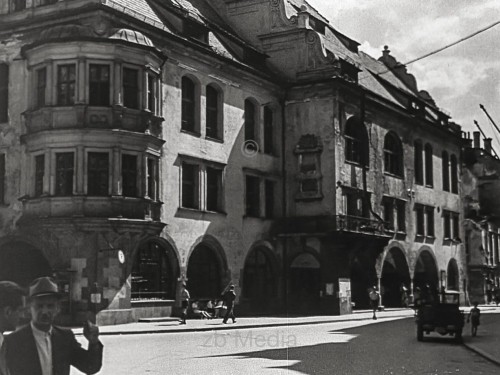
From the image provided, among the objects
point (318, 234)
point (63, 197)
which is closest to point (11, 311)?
point (63, 197)

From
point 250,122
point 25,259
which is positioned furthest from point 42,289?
point 250,122

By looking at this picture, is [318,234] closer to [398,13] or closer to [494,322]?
[494,322]

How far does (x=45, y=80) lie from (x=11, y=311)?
21.8 metres

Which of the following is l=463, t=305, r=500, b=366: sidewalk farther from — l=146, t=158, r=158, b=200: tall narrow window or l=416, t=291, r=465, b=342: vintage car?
l=146, t=158, r=158, b=200: tall narrow window

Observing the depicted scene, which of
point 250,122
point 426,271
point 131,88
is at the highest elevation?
point 250,122

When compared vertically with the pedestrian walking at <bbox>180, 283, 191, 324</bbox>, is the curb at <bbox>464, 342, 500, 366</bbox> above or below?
below

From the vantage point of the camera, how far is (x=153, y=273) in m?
29.7

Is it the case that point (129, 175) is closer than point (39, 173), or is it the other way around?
point (39, 173)

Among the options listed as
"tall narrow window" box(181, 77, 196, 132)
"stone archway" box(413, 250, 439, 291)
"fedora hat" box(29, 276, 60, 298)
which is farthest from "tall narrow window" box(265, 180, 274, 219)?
"fedora hat" box(29, 276, 60, 298)

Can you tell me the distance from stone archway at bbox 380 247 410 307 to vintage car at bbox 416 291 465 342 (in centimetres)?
2229

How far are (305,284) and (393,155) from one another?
1227 centimetres

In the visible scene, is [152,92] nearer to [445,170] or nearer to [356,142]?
[356,142]

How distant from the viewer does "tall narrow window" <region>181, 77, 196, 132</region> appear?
106ft

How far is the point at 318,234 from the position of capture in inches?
1475
